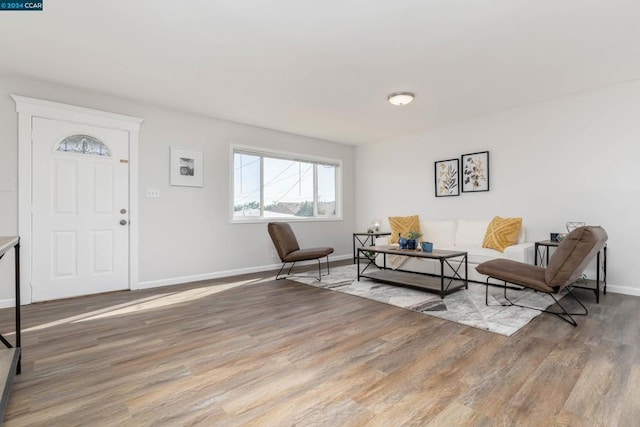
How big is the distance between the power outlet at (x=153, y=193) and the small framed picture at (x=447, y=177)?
175 inches

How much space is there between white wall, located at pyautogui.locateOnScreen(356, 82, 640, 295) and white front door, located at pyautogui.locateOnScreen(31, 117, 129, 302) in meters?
4.78

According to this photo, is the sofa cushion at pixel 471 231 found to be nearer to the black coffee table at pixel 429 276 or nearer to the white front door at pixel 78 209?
the black coffee table at pixel 429 276

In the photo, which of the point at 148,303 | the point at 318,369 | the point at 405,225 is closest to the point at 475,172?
the point at 405,225

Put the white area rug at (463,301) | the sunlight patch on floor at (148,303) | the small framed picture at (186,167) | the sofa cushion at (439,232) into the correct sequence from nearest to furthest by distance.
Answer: the white area rug at (463,301) < the sunlight patch on floor at (148,303) < the small framed picture at (186,167) < the sofa cushion at (439,232)

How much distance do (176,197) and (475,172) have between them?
4.60 m

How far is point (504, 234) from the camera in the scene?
4441 mm

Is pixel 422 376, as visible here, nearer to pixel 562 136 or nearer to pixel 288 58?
pixel 288 58

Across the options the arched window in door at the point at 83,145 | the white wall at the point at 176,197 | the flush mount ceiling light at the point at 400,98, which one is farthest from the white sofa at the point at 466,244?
the arched window in door at the point at 83,145

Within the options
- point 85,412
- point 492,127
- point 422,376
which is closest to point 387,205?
point 492,127

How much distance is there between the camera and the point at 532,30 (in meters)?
2.67

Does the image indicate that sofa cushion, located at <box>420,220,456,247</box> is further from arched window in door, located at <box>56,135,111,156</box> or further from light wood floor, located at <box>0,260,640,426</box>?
arched window in door, located at <box>56,135,111,156</box>

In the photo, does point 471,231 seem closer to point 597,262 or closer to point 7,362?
point 597,262

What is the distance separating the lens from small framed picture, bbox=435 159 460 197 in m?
5.39

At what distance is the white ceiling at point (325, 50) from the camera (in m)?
2.42
